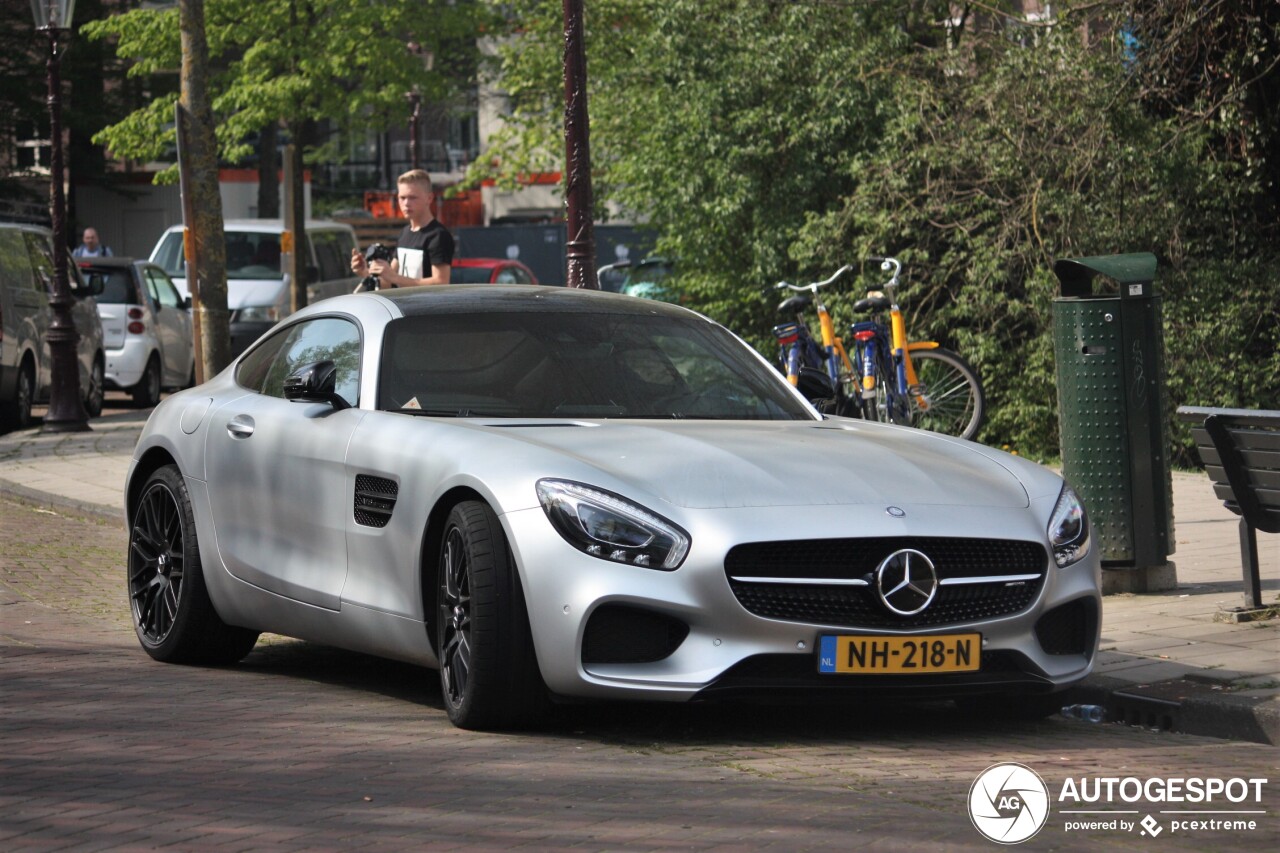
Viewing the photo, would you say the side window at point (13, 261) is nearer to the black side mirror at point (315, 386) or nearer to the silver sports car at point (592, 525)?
the silver sports car at point (592, 525)

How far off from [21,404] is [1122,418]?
49.7 ft

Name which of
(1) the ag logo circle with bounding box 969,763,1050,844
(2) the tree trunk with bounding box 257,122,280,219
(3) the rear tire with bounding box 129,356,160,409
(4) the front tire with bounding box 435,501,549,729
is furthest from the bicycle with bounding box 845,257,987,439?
(2) the tree trunk with bounding box 257,122,280,219

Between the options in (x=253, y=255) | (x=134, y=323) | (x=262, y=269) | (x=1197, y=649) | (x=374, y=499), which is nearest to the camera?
(x=374, y=499)

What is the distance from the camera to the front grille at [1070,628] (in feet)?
20.6

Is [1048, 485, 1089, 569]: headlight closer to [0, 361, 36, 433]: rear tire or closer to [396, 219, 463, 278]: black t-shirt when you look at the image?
[396, 219, 463, 278]: black t-shirt

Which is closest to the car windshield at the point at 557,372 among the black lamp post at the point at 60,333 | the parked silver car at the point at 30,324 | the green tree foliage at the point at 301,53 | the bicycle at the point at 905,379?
the bicycle at the point at 905,379

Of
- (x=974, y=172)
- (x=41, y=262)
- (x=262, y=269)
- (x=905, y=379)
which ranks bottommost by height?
(x=905, y=379)

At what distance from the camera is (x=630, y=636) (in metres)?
5.82

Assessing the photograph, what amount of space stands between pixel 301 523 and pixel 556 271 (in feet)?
119

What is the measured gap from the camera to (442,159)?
74562 mm

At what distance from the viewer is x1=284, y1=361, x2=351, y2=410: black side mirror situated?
23.0 feet

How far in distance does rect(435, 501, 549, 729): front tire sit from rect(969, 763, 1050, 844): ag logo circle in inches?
54.6

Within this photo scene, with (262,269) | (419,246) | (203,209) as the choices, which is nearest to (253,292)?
(262,269)

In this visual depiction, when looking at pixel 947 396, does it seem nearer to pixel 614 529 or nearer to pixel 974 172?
pixel 974 172
